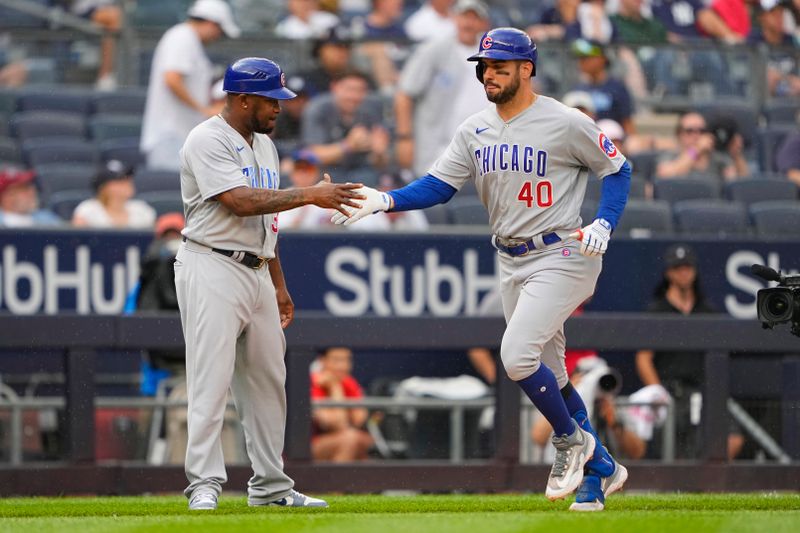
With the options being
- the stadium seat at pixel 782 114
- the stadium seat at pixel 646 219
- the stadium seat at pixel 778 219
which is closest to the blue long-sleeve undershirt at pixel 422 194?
the stadium seat at pixel 646 219

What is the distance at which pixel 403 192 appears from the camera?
270 inches

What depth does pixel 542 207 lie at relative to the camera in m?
6.62

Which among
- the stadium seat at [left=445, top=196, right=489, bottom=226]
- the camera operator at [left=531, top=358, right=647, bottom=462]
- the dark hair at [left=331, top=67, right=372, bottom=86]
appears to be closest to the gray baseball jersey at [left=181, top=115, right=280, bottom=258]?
the camera operator at [left=531, top=358, right=647, bottom=462]

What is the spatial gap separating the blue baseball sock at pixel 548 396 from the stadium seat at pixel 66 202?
16.8 feet

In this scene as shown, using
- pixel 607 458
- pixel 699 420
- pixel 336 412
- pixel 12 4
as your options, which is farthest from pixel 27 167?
pixel 607 458

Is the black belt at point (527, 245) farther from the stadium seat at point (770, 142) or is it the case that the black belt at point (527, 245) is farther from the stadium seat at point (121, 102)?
the stadium seat at point (121, 102)

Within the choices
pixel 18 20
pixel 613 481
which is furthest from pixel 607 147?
pixel 18 20

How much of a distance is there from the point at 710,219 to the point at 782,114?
228 centimetres

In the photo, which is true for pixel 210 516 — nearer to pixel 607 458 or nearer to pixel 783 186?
pixel 607 458

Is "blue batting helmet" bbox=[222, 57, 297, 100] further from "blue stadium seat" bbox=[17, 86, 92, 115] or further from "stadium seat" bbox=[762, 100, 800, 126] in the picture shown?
"stadium seat" bbox=[762, 100, 800, 126]

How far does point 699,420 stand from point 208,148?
398 cm

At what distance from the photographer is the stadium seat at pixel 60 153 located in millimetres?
11883

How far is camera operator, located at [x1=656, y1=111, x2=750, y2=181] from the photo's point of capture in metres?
12.1

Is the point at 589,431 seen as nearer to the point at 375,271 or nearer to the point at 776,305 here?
the point at 776,305
